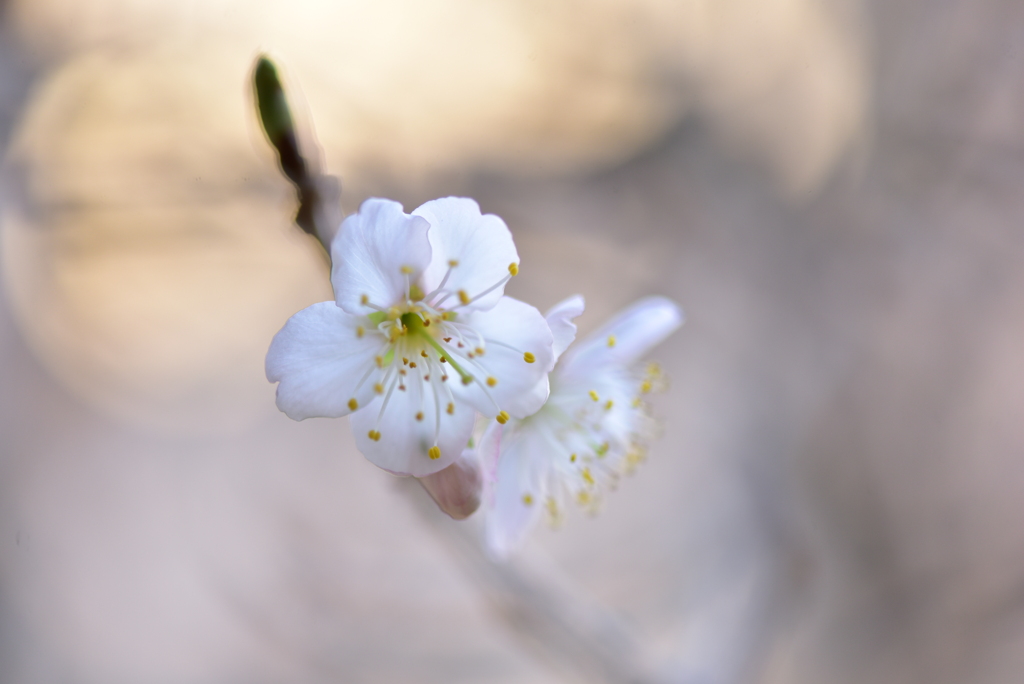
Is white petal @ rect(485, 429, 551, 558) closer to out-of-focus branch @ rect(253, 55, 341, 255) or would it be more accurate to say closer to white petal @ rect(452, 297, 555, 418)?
white petal @ rect(452, 297, 555, 418)

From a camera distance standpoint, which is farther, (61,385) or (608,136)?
(61,385)

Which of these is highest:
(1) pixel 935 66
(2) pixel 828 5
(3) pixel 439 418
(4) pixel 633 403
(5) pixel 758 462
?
(2) pixel 828 5

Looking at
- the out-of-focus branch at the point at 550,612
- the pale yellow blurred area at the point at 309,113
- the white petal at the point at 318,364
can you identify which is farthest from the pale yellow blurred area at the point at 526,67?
the white petal at the point at 318,364

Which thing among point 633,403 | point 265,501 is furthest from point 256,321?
point 633,403

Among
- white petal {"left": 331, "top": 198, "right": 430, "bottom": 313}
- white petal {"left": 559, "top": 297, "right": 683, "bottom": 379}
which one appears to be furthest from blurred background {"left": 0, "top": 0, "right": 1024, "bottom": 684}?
white petal {"left": 331, "top": 198, "right": 430, "bottom": 313}

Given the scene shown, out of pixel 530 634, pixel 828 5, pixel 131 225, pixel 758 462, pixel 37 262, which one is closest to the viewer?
pixel 530 634

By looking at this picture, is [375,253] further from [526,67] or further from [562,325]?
[526,67]

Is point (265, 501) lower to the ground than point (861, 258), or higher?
lower

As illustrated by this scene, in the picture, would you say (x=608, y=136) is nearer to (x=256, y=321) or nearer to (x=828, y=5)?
(x=828, y=5)
